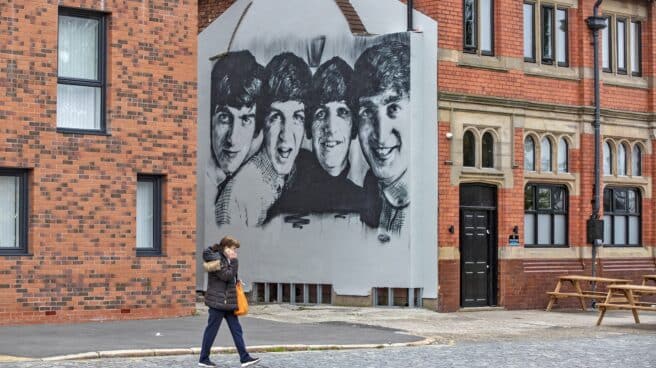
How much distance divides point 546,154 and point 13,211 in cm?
1290

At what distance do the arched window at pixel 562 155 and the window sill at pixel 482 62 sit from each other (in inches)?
109

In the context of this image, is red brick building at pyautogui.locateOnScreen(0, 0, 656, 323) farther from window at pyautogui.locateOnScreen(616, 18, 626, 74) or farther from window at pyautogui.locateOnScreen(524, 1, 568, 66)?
window at pyautogui.locateOnScreen(616, 18, 626, 74)

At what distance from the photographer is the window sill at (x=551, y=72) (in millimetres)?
28000

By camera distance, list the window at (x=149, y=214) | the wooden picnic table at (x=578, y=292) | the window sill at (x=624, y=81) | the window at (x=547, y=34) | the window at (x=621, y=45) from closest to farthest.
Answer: the window at (x=149, y=214), the wooden picnic table at (x=578, y=292), the window at (x=547, y=34), the window sill at (x=624, y=81), the window at (x=621, y=45)

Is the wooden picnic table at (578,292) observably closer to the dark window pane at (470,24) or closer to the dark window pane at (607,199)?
the dark window pane at (607,199)

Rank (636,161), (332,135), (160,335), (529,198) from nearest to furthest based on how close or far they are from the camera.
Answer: (160,335) < (332,135) < (529,198) < (636,161)

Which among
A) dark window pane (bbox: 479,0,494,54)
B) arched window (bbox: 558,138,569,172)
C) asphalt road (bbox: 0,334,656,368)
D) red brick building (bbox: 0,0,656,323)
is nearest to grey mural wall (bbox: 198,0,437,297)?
red brick building (bbox: 0,0,656,323)

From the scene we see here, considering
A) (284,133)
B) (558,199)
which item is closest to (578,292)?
(558,199)

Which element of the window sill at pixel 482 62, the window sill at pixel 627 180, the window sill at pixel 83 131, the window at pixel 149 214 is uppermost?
the window sill at pixel 482 62

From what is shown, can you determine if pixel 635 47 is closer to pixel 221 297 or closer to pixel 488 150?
pixel 488 150

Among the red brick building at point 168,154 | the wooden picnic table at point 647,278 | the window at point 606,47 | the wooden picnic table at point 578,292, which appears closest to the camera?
the red brick building at point 168,154

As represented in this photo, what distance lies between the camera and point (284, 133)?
2784 centimetres

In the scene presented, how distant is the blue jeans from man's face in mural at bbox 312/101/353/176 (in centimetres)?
1134

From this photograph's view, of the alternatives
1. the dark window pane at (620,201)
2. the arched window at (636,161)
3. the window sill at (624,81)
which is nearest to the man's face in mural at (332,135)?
the window sill at (624,81)
